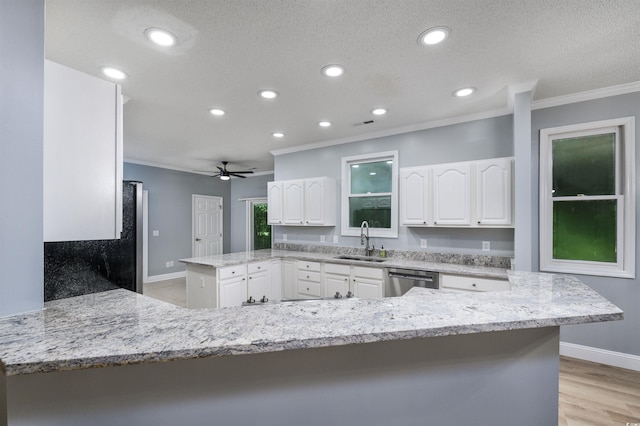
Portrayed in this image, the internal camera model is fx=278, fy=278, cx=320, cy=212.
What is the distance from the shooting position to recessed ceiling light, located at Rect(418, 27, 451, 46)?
1.82 metres

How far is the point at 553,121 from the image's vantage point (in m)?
2.96

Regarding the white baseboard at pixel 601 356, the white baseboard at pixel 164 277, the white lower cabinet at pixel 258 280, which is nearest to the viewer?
the white baseboard at pixel 601 356

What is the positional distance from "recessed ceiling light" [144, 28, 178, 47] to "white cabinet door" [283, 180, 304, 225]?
2.78m

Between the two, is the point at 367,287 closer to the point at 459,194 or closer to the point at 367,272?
the point at 367,272

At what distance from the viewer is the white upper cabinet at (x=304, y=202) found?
4367 millimetres

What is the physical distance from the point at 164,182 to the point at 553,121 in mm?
7025

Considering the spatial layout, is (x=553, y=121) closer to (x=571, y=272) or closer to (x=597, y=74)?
(x=597, y=74)

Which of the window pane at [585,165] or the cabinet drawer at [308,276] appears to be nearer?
the window pane at [585,165]

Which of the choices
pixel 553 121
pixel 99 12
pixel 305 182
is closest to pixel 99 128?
pixel 99 12

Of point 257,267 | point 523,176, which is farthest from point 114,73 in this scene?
point 523,176

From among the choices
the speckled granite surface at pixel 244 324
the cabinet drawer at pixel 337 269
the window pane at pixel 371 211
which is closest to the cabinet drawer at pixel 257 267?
the cabinet drawer at pixel 337 269

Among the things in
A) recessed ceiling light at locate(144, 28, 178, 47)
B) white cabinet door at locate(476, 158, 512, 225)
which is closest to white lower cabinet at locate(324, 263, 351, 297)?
white cabinet door at locate(476, 158, 512, 225)

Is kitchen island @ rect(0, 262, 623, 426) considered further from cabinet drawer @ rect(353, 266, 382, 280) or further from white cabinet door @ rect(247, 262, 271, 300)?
white cabinet door @ rect(247, 262, 271, 300)

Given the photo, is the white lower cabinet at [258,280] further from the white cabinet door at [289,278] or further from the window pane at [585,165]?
the window pane at [585,165]
